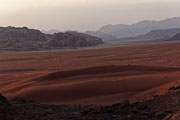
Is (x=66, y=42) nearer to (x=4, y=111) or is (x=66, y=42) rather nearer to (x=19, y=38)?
(x=19, y=38)

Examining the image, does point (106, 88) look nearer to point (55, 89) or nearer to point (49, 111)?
point (55, 89)

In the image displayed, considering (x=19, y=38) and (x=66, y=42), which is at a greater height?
(x=19, y=38)

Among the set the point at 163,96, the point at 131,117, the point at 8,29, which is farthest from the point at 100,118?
the point at 8,29

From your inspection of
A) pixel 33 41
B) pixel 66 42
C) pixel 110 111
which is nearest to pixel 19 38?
pixel 33 41

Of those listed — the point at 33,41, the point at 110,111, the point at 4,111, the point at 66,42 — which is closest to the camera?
the point at 4,111

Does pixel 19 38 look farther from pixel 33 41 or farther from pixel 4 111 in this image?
pixel 4 111

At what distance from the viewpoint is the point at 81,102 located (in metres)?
12.0

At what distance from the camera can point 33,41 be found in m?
102

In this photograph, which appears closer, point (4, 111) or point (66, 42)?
point (4, 111)

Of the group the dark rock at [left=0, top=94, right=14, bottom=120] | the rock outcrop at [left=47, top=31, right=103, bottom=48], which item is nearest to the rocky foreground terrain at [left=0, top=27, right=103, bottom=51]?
the rock outcrop at [left=47, top=31, right=103, bottom=48]

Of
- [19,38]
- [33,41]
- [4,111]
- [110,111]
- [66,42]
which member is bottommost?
[110,111]

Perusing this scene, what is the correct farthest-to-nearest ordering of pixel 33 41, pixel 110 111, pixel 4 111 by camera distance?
pixel 33 41 → pixel 110 111 → pixel 4 111

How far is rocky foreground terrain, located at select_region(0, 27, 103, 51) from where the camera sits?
8406 cm

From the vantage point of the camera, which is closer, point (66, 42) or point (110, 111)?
point (110, 111)
